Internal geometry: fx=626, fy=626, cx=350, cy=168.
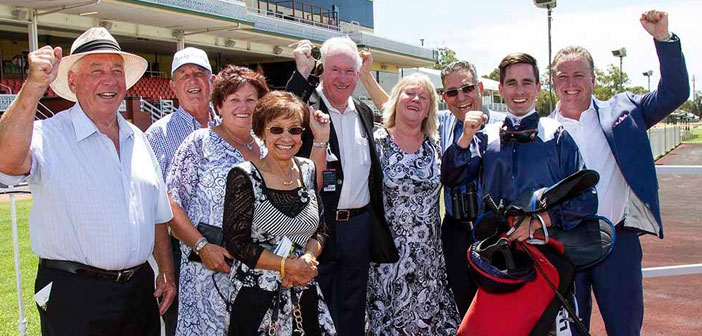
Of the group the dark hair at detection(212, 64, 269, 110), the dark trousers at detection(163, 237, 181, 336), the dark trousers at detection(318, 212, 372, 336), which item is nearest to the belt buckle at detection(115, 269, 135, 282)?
the dark trousers at detection(163, 237, 181, 336)

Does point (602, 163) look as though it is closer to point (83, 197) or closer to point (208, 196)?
point (208, 196)

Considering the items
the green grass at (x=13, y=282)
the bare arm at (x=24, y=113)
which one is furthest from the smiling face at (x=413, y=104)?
the green grass at (x=13, y=282)

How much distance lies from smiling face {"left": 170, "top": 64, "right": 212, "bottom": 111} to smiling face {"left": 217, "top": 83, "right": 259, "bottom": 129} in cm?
62

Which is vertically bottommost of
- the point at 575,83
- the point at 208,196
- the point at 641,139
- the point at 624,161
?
the point at 208,196

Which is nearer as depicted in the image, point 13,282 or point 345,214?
point 345,214

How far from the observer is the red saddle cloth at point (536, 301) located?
120 inches

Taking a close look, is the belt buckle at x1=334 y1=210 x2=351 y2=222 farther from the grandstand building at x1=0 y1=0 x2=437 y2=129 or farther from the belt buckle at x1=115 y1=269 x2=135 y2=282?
the grandstand building at x1=0 y1=0 x2=437 y2=129

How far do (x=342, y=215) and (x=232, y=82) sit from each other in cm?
116

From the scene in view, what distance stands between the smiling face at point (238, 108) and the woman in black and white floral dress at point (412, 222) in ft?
3.46

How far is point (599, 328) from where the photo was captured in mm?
5730

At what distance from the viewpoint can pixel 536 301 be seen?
305cm

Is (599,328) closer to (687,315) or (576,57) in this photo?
(687,315)

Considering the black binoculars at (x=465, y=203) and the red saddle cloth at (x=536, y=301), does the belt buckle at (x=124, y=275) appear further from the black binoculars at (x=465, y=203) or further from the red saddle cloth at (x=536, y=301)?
the black binoculars at (x=465, y=203)

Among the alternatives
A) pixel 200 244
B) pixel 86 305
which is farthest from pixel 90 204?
pixel 200 244
